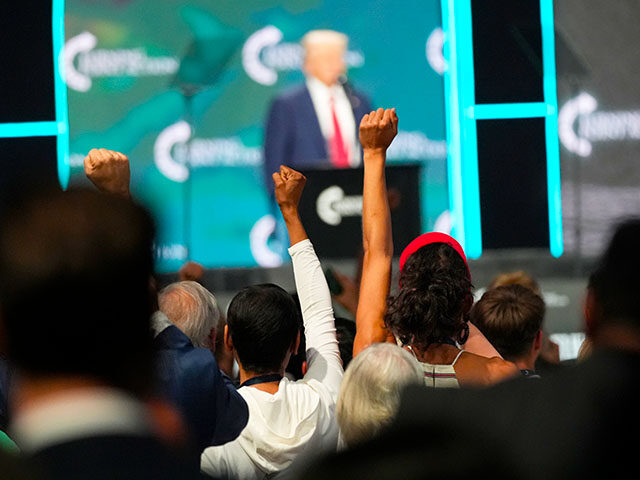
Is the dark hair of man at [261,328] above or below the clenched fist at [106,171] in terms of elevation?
below

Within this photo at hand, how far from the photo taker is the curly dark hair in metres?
1.96

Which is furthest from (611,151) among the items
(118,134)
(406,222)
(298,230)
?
(298,230)

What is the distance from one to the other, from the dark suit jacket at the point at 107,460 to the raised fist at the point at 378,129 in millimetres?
1602

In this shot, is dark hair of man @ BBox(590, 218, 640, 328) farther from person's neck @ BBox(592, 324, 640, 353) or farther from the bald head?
the bald head

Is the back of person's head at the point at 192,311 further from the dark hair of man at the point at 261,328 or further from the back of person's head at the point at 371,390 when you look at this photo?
the back of person's head at the point at 371,390

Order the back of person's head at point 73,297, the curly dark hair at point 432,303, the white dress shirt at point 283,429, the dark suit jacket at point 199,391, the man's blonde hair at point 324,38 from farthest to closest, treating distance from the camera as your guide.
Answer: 1. the man's blonde hair at point 324,38
2. the curly dark hair at point 432,303
3. the white dress shirt at point 283,429
4. the dark suit jacket at point 199,391
5. the back of person's head at point 73,297

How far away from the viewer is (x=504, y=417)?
1.68 feet

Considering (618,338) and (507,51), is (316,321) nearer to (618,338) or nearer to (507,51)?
(618,338)

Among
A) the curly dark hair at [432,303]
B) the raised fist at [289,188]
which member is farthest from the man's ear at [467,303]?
the raised fist at [289,188]

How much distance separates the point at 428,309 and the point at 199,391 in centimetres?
65

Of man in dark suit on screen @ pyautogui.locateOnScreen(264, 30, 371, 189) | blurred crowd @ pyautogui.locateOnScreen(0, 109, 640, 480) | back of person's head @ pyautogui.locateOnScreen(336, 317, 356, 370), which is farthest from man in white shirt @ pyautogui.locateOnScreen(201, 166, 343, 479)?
man in dark suit on screen @ pyautogui.locateOnScreen(264, 30, 371, 189)

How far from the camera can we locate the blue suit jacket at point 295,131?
5.70 m

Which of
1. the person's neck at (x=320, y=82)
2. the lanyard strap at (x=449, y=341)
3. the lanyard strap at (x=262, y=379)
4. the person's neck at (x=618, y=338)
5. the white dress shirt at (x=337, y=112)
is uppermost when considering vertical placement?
the person's neck at (x=320, y=82)

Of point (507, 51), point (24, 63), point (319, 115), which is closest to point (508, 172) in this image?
point (507, 51)
